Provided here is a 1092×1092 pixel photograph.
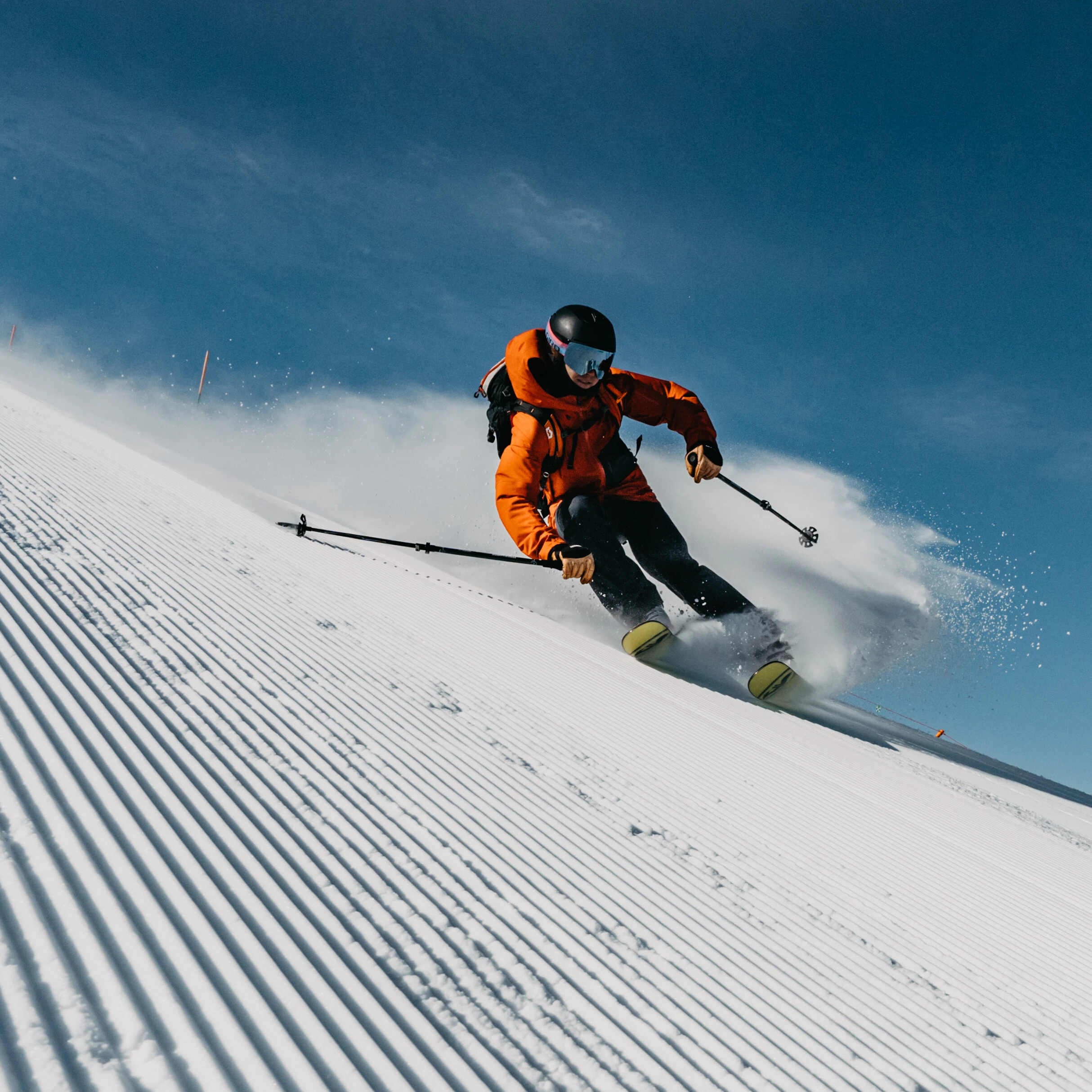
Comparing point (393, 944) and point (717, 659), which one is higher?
point (717, 659)

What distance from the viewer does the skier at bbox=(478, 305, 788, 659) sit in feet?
14.6

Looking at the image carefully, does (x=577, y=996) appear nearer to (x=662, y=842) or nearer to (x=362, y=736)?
(x=662, y=842)

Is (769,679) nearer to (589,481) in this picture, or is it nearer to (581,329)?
(589,481)

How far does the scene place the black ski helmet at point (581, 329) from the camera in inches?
176

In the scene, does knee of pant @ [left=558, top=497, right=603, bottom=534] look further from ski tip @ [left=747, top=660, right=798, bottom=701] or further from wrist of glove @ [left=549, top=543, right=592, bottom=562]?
ski tip @ [left=747, top=660, right=798, bottom=701]

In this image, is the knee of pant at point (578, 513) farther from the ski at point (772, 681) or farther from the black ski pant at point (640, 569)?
the ski at point (772, 681)

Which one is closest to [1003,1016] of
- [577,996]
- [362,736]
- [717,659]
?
[577,996]

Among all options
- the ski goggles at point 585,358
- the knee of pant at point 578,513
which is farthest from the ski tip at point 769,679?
the ski goggles at point 585,358

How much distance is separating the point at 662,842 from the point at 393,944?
0.91m

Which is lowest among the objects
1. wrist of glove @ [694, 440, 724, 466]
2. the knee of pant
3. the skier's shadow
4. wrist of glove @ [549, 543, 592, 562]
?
the skier's shadow

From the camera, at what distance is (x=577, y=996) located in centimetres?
121

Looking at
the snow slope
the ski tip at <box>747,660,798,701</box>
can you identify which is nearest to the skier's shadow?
the ski tip at <box>747,660,798,701</box>

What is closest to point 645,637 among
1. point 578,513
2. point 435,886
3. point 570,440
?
point 578,513

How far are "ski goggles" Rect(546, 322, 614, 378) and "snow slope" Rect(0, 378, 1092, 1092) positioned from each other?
2218mm
